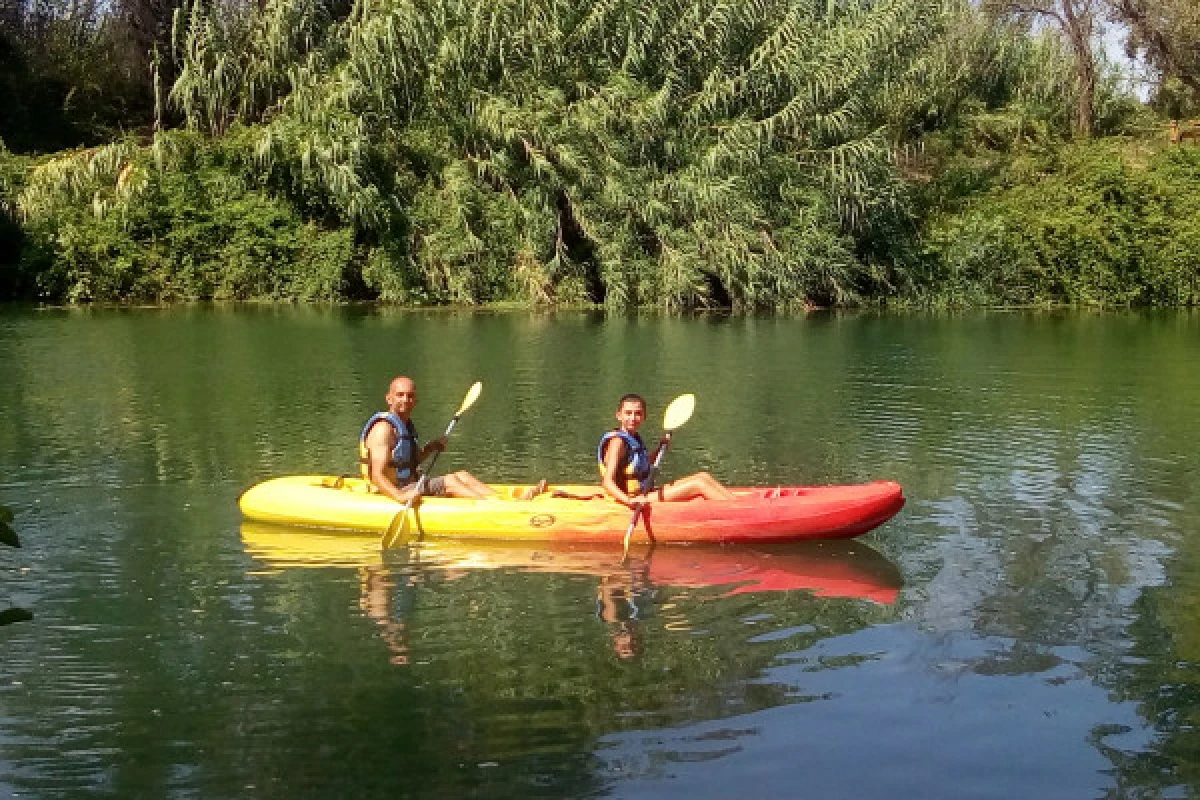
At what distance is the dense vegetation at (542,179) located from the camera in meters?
27.2

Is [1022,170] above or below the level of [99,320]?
above

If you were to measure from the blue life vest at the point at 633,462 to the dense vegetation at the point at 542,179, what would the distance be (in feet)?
57.9

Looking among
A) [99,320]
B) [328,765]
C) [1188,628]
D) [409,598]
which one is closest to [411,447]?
[409,598]

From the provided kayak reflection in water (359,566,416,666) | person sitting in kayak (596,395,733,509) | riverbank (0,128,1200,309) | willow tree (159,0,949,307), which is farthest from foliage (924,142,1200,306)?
kayak reflection in water (359,566,416,666)

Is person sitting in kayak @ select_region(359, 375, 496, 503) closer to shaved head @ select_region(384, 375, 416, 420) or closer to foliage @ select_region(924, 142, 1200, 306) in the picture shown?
shaved head @ select_region(384, 375, 416, 420)

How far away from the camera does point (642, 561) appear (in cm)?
884

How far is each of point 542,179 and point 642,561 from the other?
64.1 feet

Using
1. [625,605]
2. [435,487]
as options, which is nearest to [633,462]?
[435,487]

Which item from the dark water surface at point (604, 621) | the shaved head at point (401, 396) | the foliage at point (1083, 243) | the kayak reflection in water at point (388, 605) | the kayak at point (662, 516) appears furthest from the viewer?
the foliage at point (1083, 243)

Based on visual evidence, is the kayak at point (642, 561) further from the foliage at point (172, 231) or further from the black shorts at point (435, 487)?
the foliage at point (172, 231)

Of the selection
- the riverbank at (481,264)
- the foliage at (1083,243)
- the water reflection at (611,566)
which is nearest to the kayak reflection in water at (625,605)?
the water reflection at (611,566)

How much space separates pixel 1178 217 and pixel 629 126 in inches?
516

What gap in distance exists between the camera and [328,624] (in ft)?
24.5

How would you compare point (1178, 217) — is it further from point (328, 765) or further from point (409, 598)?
point (328, 765)
